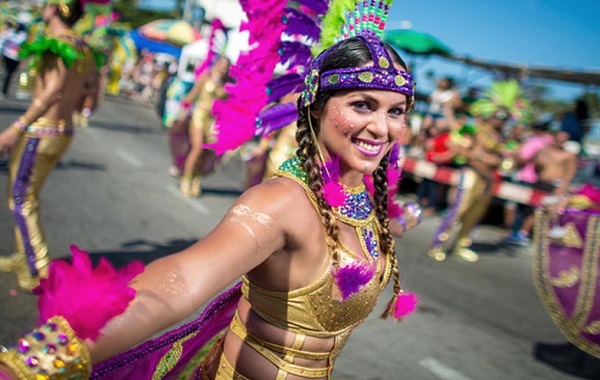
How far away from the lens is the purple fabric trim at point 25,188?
11.5ft

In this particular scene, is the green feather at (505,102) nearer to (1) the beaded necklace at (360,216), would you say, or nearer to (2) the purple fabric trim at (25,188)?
(2) the purple fabric trim at (25,188)

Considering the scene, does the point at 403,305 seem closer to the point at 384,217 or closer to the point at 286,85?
the point at 384,217

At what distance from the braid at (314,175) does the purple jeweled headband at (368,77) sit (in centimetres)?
8

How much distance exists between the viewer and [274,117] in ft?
6.88

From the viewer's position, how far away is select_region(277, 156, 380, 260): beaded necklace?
5.02ft

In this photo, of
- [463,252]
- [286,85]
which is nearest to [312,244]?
[286,85]

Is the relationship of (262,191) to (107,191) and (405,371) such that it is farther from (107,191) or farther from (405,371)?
(107,191)

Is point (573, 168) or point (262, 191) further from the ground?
point (262, 191)

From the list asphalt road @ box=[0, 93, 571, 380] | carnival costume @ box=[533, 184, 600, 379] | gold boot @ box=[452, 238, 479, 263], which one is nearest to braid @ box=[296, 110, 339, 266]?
asphalt road @ box=[0, 93, 571, 380]

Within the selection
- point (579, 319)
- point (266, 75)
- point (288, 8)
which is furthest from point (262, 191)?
point (579, 319)

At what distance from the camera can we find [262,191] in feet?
4.45

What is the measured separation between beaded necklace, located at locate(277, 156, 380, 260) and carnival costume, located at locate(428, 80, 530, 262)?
5.16 metres

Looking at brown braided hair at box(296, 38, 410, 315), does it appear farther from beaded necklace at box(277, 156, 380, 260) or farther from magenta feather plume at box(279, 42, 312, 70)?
magenta feather plume at box(279, 42, 312, 70)

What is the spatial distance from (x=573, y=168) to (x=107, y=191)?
6.53 meters
